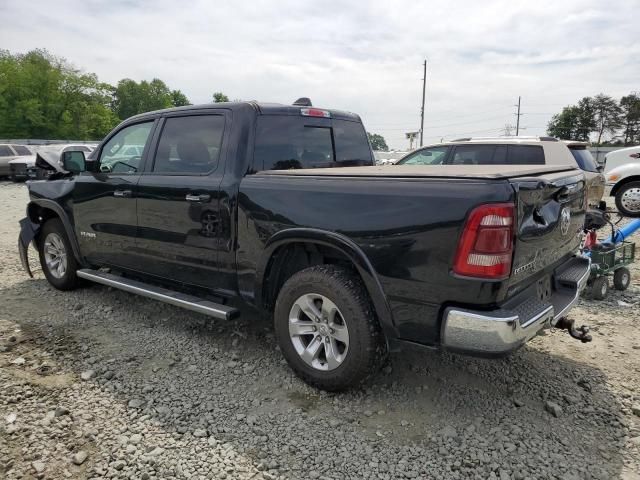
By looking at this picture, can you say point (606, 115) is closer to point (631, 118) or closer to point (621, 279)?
point (631, 118)

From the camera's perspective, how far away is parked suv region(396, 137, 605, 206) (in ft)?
25.5

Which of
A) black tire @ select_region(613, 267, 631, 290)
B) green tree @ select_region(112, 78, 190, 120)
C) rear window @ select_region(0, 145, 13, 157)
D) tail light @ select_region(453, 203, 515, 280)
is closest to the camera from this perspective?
tail light @ select_region(453, 203, 515, 280)

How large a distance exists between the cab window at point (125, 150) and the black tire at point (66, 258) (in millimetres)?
1019

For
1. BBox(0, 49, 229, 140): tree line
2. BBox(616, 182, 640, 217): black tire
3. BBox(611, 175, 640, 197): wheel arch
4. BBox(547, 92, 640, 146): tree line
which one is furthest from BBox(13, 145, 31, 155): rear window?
BBox(547, 92, 640, 146): tree line

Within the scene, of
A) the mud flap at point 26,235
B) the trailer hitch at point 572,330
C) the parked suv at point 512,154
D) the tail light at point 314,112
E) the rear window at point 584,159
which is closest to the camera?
the trailer hitch at point 572,330

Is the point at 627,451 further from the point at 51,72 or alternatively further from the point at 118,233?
the point at 51,72

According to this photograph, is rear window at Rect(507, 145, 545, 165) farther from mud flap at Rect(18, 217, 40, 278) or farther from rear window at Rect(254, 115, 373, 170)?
mud flap at Rect(18, 217, 40, 278)

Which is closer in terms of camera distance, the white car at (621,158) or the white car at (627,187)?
the white car at (627,187)

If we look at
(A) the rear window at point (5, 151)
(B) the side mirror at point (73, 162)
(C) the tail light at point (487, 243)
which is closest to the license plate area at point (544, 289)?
(C) the tail light at point (487, 243)

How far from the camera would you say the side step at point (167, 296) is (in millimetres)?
3568

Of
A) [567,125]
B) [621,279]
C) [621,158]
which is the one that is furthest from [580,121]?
[621,279]

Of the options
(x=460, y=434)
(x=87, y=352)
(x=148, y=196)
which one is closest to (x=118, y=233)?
(x=148, y=196)

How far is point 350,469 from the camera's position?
8.31 feet

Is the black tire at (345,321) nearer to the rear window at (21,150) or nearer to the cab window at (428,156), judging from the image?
the cab window at (428,156)
